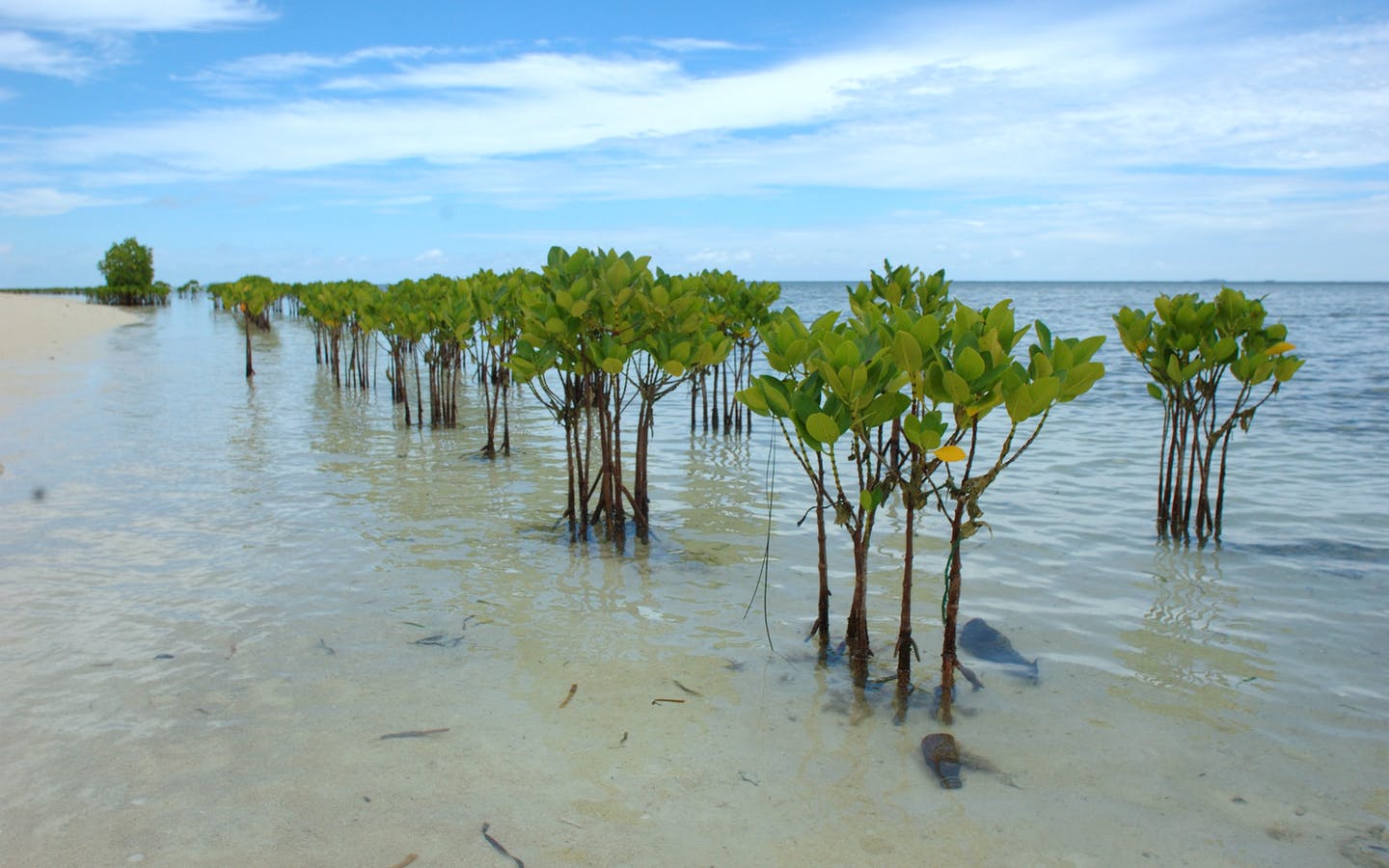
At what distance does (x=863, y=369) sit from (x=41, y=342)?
23.5m

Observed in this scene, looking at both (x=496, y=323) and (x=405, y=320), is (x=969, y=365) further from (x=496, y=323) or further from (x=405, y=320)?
(x=405, y=320)

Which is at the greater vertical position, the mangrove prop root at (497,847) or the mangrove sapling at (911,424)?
the mangrove sapling at (911,424)

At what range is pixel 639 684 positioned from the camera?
12.2 feet

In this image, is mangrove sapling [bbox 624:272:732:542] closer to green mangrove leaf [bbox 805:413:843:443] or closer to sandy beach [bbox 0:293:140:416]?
green mangrove leaf [bbox 805:413:843:443]

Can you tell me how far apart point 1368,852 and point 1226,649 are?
167 centimetres

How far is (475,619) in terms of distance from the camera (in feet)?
14.5

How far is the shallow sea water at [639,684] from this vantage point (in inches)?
107

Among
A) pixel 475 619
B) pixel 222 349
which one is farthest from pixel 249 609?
pixel 222 349

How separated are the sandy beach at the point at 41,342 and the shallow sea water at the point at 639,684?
6.82 m

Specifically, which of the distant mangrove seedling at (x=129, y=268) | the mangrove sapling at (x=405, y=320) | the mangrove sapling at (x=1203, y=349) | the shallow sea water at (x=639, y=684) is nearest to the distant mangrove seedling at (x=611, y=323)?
the shallow sea water at (x=639, y=684)

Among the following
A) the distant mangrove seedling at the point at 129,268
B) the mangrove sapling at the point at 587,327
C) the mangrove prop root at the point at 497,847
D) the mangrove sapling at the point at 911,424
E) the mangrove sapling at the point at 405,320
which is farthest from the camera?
the distant mangrove seedling at the point at 129,268

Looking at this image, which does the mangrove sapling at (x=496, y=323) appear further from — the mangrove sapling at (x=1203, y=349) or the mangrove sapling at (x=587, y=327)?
the mangrove sapling at (x=1203, y=349)

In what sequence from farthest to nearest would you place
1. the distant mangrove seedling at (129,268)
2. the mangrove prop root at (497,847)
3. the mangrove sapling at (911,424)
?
the distant mangrove seedling at (129,268) → the mangrove sapling at (911,424) → the mangrove prop root at (497,847)

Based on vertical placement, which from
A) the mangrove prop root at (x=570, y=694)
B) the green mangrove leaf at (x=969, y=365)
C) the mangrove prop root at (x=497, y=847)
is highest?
the green mangrove leaf at (x=969, y=365)
